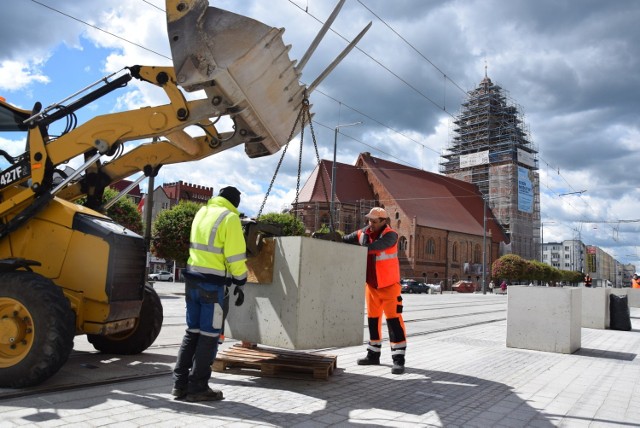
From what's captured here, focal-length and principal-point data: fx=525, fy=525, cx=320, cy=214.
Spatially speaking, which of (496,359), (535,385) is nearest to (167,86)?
(535,385)

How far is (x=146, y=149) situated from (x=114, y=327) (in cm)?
211

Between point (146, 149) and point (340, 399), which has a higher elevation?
point (146, 149)

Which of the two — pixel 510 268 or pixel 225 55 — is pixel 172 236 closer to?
pixel 225 55

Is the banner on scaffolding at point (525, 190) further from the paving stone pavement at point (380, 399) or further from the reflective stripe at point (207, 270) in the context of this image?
the reflective stripe at point (207, 270)

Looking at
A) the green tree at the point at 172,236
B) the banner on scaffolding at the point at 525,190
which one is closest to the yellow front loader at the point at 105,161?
the green tree at the point at 172,236

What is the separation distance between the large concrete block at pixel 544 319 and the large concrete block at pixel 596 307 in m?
4.81

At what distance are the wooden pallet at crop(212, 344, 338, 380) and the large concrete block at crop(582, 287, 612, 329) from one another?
33.4 ft

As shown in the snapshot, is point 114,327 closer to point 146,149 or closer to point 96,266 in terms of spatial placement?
point 96,266

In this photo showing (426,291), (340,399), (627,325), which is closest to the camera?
(340,399)

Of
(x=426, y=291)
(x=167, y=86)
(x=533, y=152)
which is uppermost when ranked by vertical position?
(x=533, y=152)

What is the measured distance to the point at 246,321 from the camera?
234 inches

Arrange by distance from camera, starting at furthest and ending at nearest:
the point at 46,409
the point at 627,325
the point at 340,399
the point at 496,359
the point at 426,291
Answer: the point at 426,291, the point at 627,325, the point at 496,359, the point at 340,399, the point at 46,409

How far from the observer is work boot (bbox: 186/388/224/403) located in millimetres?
4602

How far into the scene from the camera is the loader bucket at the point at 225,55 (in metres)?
4.95
